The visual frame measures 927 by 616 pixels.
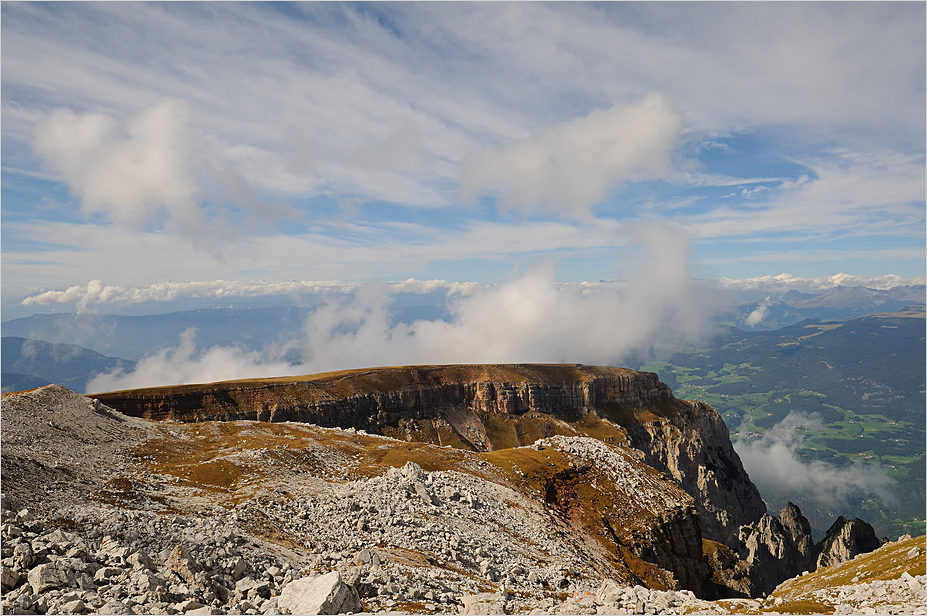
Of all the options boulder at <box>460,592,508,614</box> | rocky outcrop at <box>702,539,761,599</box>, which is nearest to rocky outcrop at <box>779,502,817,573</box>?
rocky outcrop at <box>702,539,761,599</box>

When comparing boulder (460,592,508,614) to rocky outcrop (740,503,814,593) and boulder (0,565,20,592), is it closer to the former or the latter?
boulder (0,565,20,592)

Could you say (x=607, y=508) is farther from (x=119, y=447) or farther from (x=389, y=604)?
(x=119, y=447)

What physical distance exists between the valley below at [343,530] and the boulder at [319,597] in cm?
9

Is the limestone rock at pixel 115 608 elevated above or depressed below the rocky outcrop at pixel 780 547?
above

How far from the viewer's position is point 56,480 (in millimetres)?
39281

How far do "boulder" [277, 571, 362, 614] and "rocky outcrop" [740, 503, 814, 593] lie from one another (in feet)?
549

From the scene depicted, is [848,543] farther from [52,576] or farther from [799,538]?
[52,576]

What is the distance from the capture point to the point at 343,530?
38.4 m

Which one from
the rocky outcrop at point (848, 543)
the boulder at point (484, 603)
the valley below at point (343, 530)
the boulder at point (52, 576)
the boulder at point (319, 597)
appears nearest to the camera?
the boulder at point (52, 576)

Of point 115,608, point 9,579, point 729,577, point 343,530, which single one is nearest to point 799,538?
point 729,577

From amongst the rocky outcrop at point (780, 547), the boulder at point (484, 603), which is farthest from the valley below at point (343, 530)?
the rocky outcrop at point (780, 547)

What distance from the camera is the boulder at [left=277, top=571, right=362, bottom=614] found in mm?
21844

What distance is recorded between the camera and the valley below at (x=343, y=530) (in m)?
22.7

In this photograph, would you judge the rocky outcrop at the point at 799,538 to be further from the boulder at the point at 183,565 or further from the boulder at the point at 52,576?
the boulder at the point at 52,576
